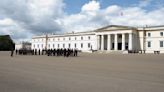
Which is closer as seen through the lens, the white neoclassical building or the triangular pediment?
the white neoclassical building

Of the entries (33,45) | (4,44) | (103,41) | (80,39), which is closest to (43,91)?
(103,41)

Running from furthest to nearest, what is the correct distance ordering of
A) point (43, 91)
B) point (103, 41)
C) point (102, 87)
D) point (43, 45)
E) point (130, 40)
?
point (43, 45) → point (103, 41) → point (130, 40) → point (102, 87) → point (43, 91)

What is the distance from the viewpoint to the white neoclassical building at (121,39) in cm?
8231

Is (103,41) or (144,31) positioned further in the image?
(103,41)

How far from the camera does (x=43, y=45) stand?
11788 centimetres

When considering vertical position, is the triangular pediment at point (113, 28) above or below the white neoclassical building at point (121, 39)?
above

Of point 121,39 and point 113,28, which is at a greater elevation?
point 113,28

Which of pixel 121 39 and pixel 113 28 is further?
pixel 121 39

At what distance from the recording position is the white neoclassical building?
8231 cm

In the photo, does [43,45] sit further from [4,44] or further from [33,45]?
[4,44]

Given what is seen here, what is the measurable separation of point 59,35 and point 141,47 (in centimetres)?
3896

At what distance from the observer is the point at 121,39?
88.2 m

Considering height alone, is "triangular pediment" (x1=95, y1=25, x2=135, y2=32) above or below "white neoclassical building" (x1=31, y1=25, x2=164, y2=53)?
above

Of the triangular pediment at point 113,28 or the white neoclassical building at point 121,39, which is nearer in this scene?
the white neoclassical building at point 121,39
